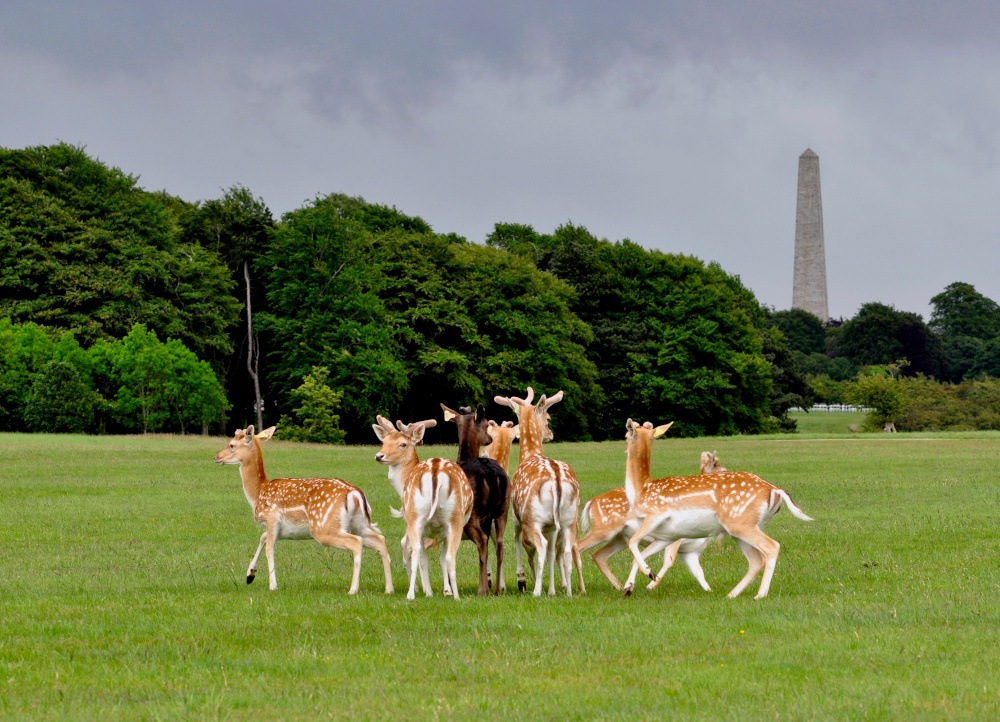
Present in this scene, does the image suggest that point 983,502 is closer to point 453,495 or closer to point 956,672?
point 453,495

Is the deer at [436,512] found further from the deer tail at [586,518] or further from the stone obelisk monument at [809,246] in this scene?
the stone obelisk monument at [809,246]

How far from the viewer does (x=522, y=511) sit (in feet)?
39.2

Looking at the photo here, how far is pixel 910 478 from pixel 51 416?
138ft

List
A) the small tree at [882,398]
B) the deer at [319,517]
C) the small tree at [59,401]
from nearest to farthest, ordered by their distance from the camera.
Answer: the deer at [319,517] → the small tree at [59,401] → the small tree at [882,398]

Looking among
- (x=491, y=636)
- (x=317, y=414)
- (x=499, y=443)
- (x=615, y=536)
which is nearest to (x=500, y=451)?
(x=499, y=443)

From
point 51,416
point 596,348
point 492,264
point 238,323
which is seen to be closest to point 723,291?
point 596,348

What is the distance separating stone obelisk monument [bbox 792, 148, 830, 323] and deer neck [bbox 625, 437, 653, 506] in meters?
118

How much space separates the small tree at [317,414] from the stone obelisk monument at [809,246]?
75.2 m

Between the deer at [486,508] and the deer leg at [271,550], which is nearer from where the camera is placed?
the deer at [486,508]

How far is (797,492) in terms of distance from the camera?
26.4m

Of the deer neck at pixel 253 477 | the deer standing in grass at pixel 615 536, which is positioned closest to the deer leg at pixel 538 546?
the deer standing in grass at pixel 615 536

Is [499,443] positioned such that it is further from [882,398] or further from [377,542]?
[882,398]

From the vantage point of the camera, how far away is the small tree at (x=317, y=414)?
62.2 metres

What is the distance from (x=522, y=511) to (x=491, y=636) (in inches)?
102
